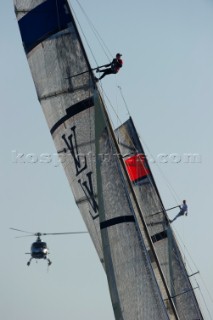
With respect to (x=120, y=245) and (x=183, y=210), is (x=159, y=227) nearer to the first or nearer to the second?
(x=183, y=210)

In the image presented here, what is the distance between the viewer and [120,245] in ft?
57.8

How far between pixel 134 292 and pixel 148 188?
39.5ft

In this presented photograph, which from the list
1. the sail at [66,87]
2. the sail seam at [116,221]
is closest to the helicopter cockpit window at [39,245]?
the sail at [66,87]

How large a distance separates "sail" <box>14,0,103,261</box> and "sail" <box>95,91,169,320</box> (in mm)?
764

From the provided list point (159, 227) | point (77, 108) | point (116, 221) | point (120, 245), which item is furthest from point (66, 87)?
point (159, 227)

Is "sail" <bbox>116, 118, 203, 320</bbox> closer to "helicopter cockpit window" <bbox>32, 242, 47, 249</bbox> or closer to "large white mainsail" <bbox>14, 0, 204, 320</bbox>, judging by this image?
"large white mainsail" <bbox>14, 0, 204, 320</bbox>

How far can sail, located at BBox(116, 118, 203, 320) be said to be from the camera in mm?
28031

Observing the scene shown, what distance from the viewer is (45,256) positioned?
38.2 metres

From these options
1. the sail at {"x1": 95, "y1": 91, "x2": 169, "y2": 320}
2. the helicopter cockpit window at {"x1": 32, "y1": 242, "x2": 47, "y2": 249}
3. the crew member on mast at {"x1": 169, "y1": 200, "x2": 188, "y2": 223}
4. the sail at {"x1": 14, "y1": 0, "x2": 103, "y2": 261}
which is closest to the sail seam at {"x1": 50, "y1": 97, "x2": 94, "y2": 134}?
the sail at {"x1": 14, "y1": 0, "x2": 103, "y2": 261}

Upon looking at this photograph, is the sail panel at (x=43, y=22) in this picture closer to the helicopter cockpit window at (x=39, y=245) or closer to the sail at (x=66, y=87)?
the sail at (x=66, y=87)

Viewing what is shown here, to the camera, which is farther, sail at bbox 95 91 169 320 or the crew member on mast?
the crew member on mast

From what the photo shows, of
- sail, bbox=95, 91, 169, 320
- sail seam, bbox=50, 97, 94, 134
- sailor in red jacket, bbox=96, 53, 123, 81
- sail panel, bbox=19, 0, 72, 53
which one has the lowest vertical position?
sail, bbox=95, 91, 169, 320

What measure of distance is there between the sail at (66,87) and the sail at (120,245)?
2.51 ft

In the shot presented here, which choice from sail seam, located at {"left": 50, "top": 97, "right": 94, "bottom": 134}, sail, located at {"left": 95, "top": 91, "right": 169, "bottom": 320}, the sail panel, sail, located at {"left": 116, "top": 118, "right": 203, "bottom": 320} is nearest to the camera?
sail, located at {"left": 95, "top": 91, "right": 169, "bottom": 320}
